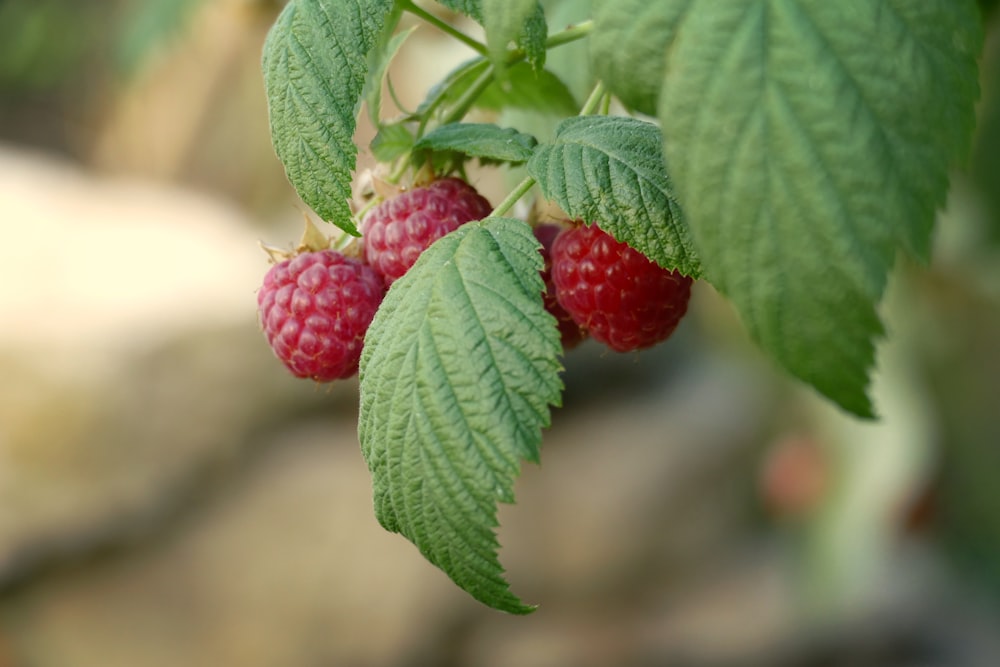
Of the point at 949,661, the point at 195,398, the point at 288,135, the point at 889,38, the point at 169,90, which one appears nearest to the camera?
the point at 889,38

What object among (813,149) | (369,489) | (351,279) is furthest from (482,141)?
(369,489)

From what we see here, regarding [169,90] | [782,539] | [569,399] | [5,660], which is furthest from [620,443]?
[169,90]

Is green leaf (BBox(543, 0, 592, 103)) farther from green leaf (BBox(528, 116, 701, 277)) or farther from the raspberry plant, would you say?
green leaf (BBox(528, 116, 701, 277))

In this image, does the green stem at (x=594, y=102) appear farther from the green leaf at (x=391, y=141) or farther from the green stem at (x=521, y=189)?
the green leaf at (x=391, y=141)

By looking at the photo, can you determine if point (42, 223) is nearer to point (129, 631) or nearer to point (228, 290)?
point (228, 290)

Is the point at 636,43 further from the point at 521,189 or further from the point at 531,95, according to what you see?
the point at 531,95

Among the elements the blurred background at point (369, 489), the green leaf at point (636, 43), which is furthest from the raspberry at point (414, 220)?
the blurred background at point (369, 489)
